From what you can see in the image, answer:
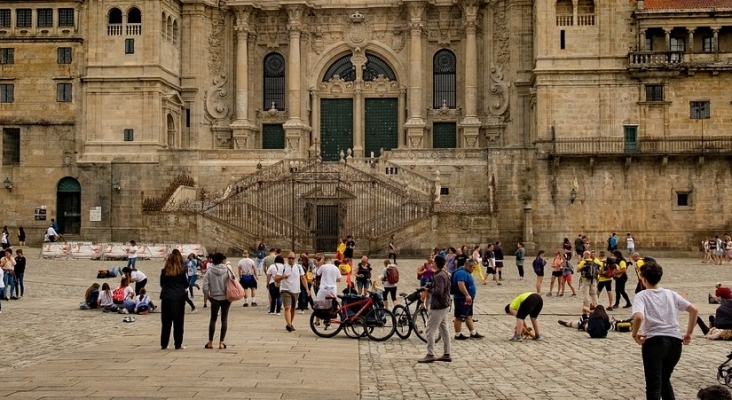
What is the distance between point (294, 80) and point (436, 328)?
42.1 meters

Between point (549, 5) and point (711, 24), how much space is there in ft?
27.7

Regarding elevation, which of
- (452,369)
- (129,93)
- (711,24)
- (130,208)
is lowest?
(452,369)

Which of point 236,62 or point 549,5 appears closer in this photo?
point 549,5

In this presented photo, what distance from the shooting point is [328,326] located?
1989 centimetres

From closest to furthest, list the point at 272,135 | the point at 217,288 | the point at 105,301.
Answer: the point at 217,288, the point at 105,301, the point at 272,135

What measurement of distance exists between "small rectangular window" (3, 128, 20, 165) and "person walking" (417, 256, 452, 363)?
40.7 meters

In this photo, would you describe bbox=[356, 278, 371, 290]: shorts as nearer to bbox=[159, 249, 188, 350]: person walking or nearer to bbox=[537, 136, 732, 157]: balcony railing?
bbox=[159, 249, 188, 350]: person walking

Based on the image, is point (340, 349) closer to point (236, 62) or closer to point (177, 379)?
point (177, 379)

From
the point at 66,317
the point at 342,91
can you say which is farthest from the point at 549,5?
the point at 66,317

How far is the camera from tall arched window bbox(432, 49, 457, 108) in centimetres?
5847

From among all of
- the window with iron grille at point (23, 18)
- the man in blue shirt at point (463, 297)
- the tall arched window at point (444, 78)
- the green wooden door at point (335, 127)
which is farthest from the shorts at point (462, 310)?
the window with iron grille at point (23, 18)

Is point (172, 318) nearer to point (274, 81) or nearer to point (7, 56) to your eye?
point (7, 56)

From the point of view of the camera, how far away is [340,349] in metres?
17.8

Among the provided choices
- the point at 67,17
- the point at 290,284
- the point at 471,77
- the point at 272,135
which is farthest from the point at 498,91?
the point at 290,284
